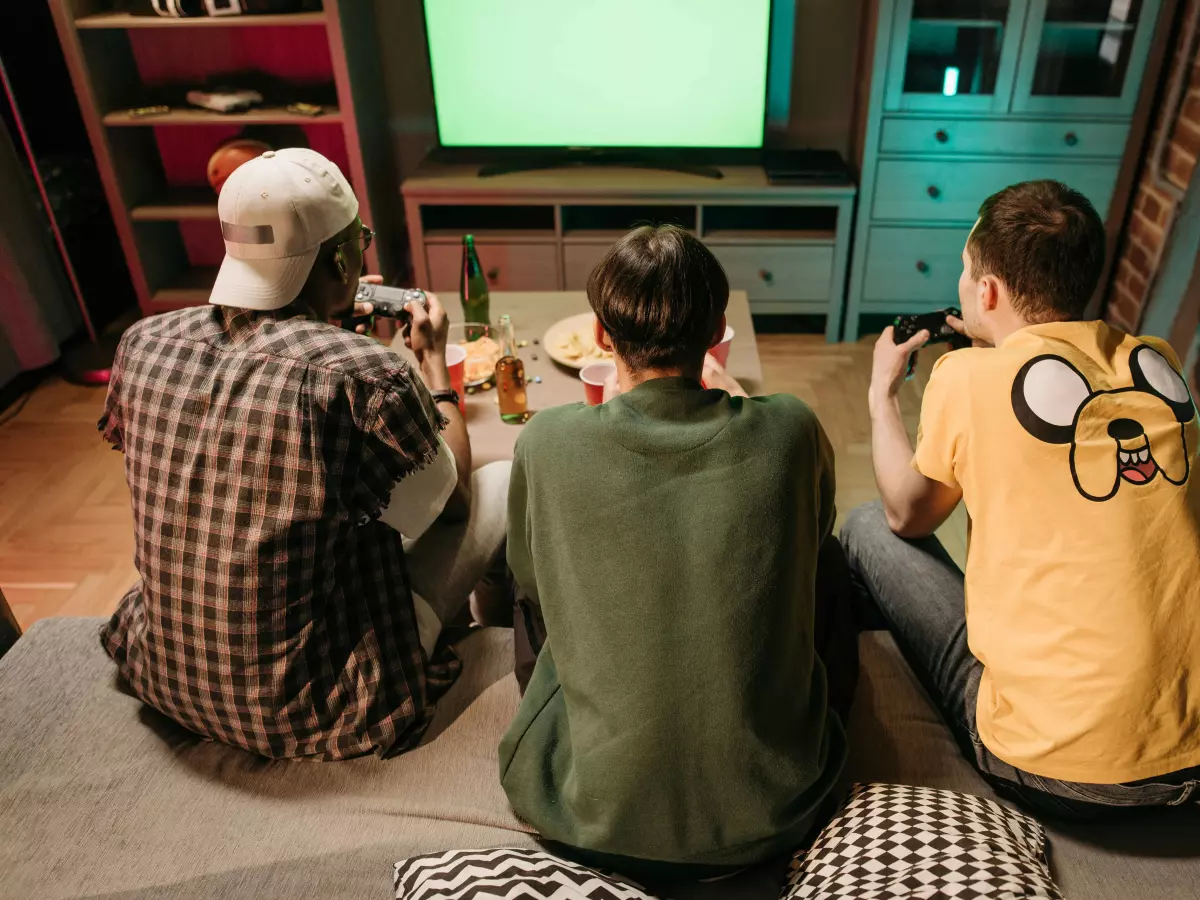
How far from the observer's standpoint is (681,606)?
986mm

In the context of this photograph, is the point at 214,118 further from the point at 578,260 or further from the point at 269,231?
the point at 269,231

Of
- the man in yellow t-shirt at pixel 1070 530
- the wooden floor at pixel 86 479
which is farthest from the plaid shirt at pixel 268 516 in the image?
the wooden floor at pixel 86 479

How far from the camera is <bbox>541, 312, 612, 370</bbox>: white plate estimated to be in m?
2.04

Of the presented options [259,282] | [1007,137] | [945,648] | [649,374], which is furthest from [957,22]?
[259,282]

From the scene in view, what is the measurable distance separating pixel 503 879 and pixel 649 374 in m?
0.58

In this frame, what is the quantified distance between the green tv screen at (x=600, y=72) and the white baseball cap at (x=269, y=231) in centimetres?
196

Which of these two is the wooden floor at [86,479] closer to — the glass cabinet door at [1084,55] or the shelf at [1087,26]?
the glass cabinet door at [1084,55]

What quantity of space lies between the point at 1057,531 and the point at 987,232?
447mm

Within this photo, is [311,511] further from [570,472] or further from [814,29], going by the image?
[814,29]

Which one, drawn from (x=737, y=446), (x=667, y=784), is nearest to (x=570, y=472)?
(x=737, y=446)

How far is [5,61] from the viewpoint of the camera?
→ 9.30ft

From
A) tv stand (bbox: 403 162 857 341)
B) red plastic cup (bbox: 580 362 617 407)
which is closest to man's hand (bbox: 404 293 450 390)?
red plastic cup (bbox: 580 362 617 407)

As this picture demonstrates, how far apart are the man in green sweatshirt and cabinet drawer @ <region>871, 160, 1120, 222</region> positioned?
215 cm

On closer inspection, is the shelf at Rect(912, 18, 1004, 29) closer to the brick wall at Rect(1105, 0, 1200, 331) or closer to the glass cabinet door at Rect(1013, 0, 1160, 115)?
the glass cabinet door at Rect(1013, 0, 1160, 115)
